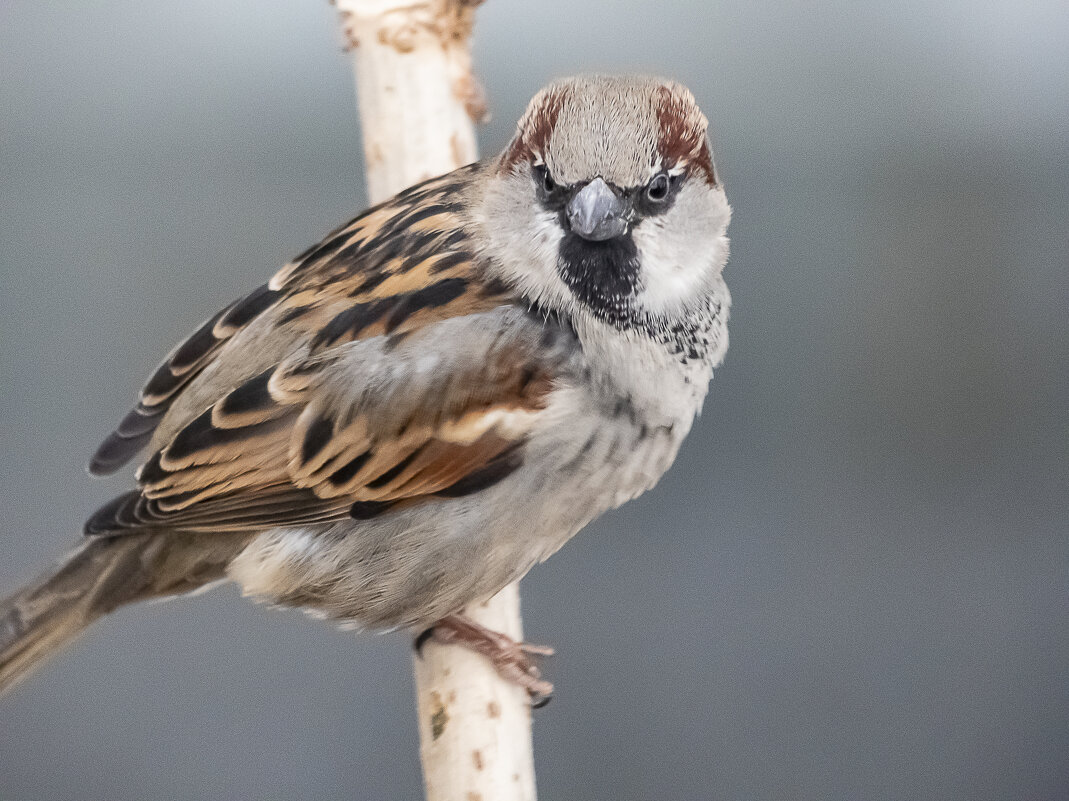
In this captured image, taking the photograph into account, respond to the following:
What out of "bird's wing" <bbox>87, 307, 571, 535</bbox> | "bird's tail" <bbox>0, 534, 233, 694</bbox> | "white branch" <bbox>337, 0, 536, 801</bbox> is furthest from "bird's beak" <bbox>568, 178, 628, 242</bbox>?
"bird's tail" <bbox>0, 534, 233, 694</bbox>

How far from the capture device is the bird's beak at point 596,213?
1.22m

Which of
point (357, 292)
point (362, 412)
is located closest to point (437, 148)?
point (357, 292)

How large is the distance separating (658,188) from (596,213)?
94 mm

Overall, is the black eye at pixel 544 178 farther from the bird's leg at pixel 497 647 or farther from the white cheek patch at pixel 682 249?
the bird's leg at pixel 497 647

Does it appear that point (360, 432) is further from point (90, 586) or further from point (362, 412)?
point (90, 586)

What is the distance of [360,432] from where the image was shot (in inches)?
54.1

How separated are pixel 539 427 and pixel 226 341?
494mm

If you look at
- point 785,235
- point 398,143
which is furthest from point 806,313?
point 398,143

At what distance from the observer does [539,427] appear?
135cm

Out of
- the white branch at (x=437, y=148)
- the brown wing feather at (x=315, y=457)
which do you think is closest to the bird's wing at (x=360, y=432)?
the brown wing feather at (x=315, y=457)

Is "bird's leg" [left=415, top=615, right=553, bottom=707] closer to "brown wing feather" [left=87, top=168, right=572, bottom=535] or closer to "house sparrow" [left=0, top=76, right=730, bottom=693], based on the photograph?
"house sparrow" [left=0, top=76, right=730, bottom=693]

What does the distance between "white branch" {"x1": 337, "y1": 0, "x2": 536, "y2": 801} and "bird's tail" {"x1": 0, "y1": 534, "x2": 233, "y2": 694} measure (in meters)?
0.33

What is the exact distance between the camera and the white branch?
138 centimetres

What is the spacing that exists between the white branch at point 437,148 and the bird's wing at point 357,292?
0.14m
